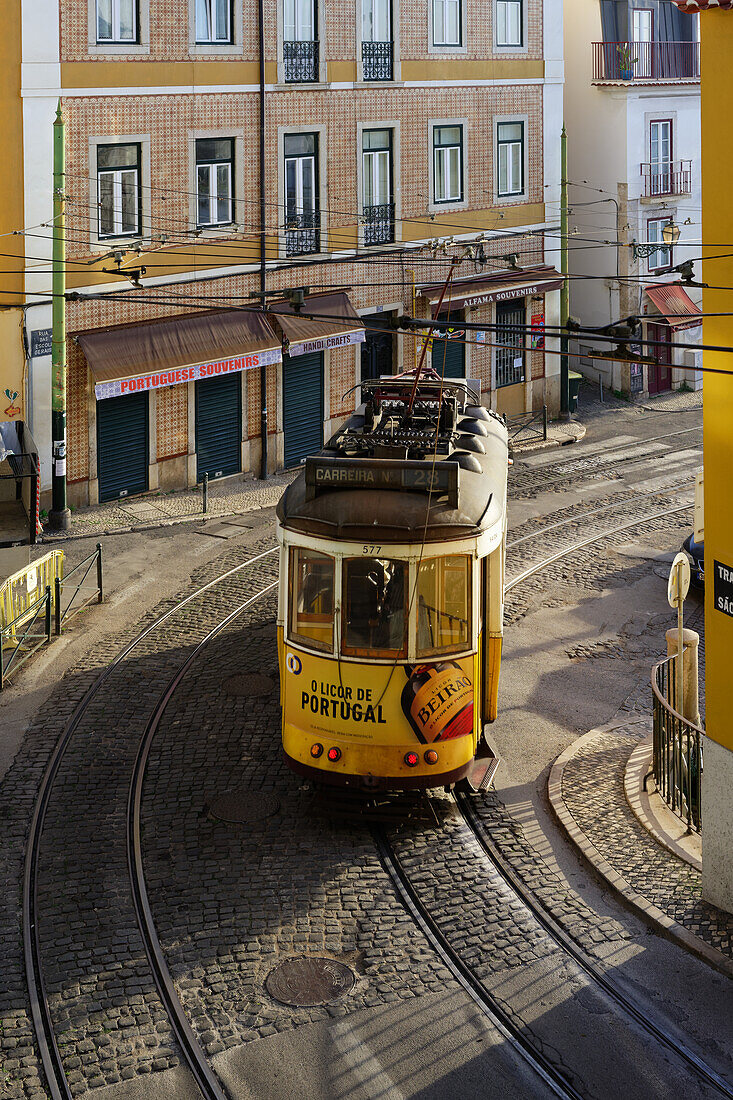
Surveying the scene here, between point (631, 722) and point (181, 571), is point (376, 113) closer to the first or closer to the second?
point (181, 571)

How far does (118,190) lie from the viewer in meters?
24.2

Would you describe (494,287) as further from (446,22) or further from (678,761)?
(678,761)

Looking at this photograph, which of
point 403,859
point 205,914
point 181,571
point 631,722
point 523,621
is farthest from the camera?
point 181,571

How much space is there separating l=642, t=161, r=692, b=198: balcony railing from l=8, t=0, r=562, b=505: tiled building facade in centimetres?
373

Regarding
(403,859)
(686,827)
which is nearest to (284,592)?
(403,859)

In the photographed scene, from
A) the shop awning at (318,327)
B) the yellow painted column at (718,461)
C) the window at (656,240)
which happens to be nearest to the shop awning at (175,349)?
the shop awning at (318,327)

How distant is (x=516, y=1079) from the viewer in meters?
9.42

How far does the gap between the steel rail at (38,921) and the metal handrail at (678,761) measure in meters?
6.06

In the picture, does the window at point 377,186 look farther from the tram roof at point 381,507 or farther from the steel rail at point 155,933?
the tram roof at point 381,507

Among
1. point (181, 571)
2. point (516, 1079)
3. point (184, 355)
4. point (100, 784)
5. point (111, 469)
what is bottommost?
point (516, 1079)

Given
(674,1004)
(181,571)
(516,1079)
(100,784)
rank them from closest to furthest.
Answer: (516,1079)
(674,1004)
(100,784)
(181,571)

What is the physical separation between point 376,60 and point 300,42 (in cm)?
210

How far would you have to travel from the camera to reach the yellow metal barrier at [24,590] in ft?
56.6

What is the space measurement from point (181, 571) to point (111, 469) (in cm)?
440
